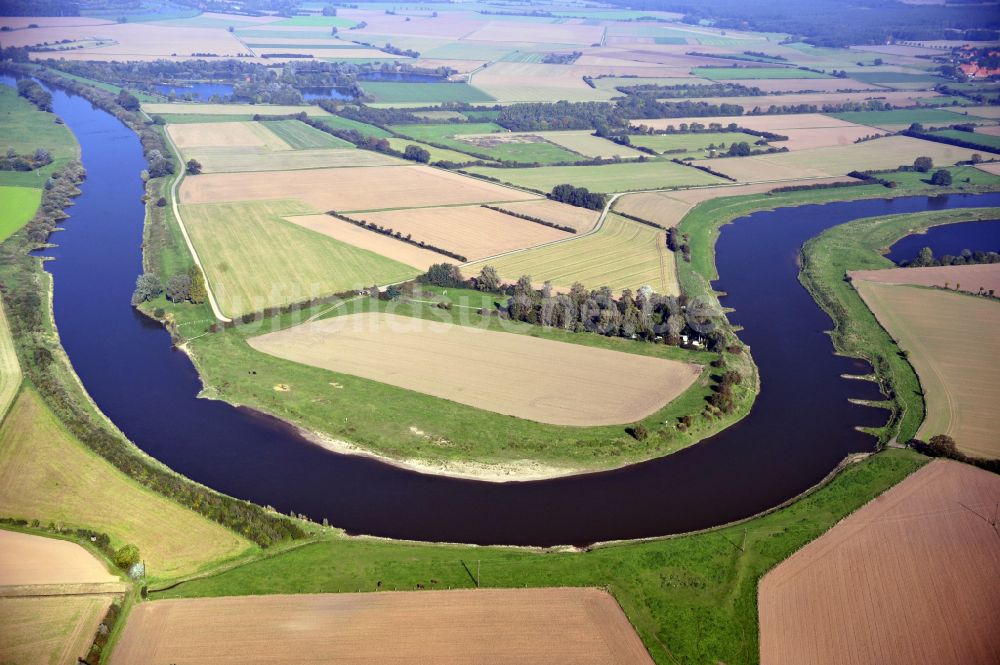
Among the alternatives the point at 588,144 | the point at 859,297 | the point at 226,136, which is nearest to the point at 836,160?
the point at 588,144

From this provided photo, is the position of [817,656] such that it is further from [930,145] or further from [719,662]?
[930,145]

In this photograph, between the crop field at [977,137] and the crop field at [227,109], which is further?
the crop field at [227,109]

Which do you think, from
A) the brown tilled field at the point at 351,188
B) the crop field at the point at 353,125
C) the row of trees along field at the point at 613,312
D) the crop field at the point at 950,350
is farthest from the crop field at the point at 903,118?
the row of trees along field at the point at 613,312

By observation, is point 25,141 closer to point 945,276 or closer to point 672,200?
point 672,200

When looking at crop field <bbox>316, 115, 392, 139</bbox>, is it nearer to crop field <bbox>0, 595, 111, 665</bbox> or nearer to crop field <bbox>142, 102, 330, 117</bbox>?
crop field <bbox>142, 102, 330, 117</bbox>

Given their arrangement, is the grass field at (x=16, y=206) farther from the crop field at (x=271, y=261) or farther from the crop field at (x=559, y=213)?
the crop field at (x=559, y=213)

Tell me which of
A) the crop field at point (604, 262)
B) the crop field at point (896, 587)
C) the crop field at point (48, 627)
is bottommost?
the crop field at point (48, 627)

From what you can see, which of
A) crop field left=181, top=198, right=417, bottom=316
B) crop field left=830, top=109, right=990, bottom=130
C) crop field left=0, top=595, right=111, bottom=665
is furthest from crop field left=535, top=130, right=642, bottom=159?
crop field left=0, top=595, right=111, bottom=665
